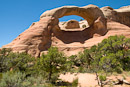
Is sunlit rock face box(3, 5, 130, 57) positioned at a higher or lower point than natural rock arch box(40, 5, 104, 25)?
lower

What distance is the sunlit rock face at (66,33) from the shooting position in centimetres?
1916

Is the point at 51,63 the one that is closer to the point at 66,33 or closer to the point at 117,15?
the point at 66,33

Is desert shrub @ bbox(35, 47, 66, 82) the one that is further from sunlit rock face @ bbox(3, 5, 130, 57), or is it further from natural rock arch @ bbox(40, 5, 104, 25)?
natural rock arch @ bbox(40, 5, 104, 25)

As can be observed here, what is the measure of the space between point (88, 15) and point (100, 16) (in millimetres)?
2939

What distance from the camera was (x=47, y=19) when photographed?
22.8 metres

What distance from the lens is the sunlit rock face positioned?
62.8ft

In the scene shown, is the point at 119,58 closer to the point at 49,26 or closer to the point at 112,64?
the point at 112,64

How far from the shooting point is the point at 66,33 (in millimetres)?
25375

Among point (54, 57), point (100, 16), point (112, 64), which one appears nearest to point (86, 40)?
point (100, 16)

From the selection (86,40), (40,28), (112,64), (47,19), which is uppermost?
(47,19)

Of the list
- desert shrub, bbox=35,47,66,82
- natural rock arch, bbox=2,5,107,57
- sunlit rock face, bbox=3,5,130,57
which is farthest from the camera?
sunlit rock face, bbox=3,5,130,57

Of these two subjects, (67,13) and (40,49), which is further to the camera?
(67,13)

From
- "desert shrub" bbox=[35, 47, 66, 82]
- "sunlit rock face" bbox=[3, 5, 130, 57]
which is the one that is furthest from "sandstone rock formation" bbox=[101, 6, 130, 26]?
"desert shrub" bbox=[35, 47, 66, 82]

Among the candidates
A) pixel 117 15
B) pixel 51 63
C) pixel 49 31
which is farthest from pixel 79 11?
pixel 51 63
